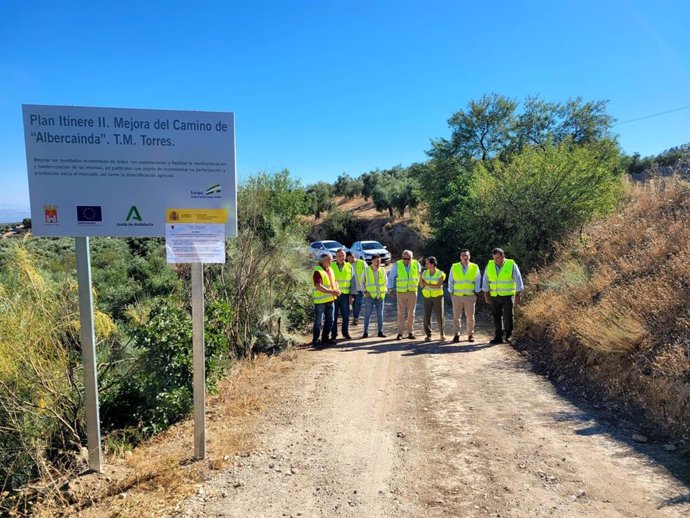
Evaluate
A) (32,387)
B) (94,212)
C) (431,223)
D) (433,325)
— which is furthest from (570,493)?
(431,223)

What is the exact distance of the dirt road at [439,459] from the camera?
10.9 feet

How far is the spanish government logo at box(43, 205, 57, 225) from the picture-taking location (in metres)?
3.55

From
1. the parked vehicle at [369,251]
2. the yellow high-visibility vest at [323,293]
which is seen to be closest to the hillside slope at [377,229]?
the parked vehicle at [369,251]

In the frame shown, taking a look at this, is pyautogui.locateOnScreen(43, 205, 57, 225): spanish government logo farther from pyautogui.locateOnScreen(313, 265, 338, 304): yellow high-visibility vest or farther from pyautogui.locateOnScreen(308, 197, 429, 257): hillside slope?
pyautogui.locateOnScreen(308, 197, 429, 257): hillside slope

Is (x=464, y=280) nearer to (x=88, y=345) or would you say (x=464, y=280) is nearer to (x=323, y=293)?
(x=323, y=293)

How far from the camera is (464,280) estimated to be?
859cm

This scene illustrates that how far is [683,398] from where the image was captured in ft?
14.8

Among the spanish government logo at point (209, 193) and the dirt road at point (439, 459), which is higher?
the spanish government logo at point (209, 193)

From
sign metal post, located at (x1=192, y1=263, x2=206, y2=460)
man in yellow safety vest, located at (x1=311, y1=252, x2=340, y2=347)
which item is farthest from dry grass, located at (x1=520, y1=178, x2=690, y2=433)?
sign metal post, located at (x1=192, y1=263, x2=206, y2=460)

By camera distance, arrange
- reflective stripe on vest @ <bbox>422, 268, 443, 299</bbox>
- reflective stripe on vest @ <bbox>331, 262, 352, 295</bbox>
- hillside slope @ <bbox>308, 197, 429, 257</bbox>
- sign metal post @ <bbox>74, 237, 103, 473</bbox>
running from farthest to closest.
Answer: hillside slope @ <bbox>308, 197, 429, 257</bbox>
reflective stripe on vest @ <bbox>331, 262, 352, 295</bbox>
reflective stripe on vest @ <bbox>422, 268, 443, 299</bbox>
sign metal post @ <bbox>74, 237, 103, 473</bbox>

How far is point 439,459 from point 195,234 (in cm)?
292

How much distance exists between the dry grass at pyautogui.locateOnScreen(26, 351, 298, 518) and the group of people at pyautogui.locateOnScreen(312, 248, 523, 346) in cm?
309

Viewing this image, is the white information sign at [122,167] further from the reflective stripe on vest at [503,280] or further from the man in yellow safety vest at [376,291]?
the reflective stripe on vest at [503,280]

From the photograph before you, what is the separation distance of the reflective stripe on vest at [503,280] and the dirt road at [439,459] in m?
2.43
